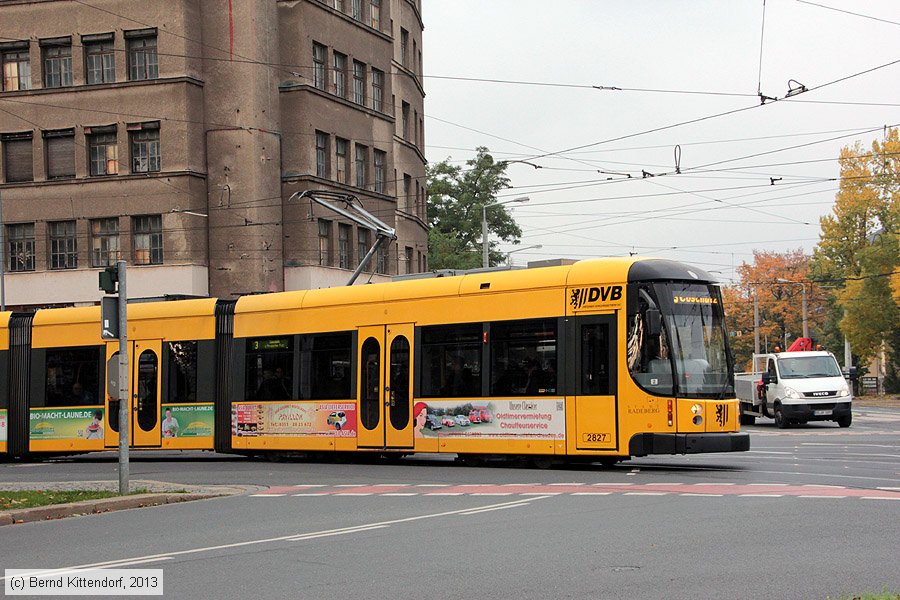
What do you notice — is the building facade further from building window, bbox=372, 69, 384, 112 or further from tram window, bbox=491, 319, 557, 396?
tram window, bbox=491, 319, 557, 396

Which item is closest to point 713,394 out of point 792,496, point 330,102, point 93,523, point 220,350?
point 792,496

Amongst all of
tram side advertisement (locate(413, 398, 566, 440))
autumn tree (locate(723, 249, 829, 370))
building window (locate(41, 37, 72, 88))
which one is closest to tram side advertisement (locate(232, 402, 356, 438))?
tram side advertisement (locate(413, 398, 566, 440))

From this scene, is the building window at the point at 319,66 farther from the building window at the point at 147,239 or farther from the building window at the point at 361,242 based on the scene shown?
the building window at the point at 147,239

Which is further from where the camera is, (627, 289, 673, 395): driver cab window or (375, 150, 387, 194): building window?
(375, 150, 387, 194): building window

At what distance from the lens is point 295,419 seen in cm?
2364

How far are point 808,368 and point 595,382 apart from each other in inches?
691

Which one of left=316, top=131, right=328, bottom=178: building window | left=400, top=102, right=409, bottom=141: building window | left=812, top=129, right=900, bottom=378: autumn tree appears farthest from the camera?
left=812, top=129, right=900, bottom=378: autumn tree

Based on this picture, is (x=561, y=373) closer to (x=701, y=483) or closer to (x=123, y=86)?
(x=701, y=483)

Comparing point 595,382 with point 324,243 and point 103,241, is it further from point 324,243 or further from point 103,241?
point 103,241

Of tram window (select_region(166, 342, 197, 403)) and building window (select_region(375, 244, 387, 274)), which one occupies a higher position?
building window (select_region(375, 244, 387, 274))

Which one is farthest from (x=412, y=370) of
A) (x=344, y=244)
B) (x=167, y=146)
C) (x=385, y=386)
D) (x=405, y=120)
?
(x=405, y=120)

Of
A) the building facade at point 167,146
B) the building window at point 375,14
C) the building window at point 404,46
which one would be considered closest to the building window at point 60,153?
the building facade at point 167,146

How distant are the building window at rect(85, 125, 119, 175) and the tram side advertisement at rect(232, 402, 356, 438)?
77.1ft

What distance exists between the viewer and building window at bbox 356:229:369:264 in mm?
49575
